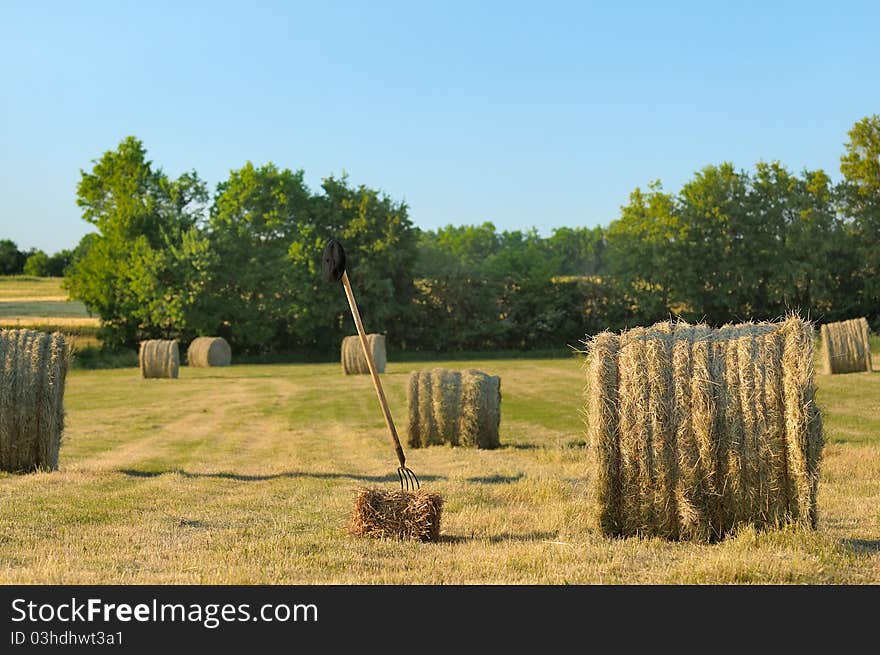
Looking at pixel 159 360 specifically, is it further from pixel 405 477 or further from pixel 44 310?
pixel 405 477

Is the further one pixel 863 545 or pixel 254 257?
pixel 254 257

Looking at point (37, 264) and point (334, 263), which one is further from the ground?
point (37, 264)

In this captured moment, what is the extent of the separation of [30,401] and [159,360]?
67.4ft

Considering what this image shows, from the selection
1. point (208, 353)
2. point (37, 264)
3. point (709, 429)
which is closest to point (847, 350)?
point (709, 429)

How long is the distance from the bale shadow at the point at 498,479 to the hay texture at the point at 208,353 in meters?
29.8

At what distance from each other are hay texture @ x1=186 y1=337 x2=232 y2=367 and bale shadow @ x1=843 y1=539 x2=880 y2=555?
3456 centimetres

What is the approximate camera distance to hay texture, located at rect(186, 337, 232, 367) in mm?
39719

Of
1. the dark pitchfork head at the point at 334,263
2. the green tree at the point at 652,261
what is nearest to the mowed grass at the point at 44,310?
the green tree at the point at 652,261

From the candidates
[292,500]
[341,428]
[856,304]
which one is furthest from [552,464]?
[856,304]

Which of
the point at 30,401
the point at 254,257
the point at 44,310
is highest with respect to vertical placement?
the point at 254,257

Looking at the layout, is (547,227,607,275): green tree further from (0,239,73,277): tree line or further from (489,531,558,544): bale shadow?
(489,531,558,544): bale shadow

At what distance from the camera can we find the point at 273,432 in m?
17.6

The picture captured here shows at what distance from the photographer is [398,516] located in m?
7.57

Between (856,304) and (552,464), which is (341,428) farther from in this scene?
(856,304)
